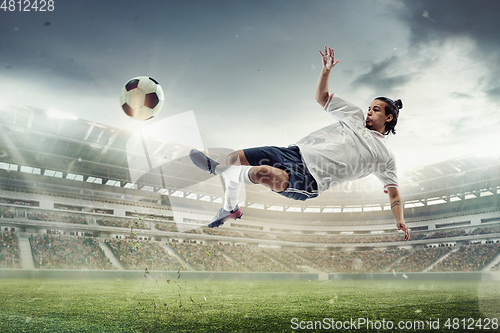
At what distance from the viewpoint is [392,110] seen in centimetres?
292

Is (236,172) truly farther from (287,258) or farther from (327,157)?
(287,258)

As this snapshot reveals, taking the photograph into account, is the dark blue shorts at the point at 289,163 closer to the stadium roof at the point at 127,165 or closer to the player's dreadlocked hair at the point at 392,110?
the player's dreadlocked hair at the point at 392,110

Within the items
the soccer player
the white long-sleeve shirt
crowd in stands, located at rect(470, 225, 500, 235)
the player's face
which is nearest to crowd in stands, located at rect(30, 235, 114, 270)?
the soccer player

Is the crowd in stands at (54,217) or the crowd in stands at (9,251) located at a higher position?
the crowd in stands at (54,217)

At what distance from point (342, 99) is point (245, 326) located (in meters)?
2.73

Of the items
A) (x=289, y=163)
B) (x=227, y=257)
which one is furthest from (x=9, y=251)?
(x=289, y=163)

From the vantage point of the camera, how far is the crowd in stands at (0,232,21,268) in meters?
15.0

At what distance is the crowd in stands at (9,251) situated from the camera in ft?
49.2

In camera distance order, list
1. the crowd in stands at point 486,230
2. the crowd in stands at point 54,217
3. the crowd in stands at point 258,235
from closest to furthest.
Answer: the crowd in stands at point 54,217, the crowd in stands at point 486,230, the crowd in stands at point 258,235

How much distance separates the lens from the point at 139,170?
22.5 m

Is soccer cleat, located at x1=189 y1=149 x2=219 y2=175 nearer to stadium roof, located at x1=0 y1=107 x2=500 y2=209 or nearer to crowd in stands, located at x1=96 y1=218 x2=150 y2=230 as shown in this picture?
stadium roof, located at x1=0 y1=107 x2=500 y2=209

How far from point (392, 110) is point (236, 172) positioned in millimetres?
1622

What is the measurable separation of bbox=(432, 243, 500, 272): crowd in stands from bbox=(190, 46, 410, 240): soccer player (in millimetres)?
24298

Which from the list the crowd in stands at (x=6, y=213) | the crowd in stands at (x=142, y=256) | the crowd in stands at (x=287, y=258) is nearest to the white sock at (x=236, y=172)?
the crowd in stands at (x=142, y=256)
